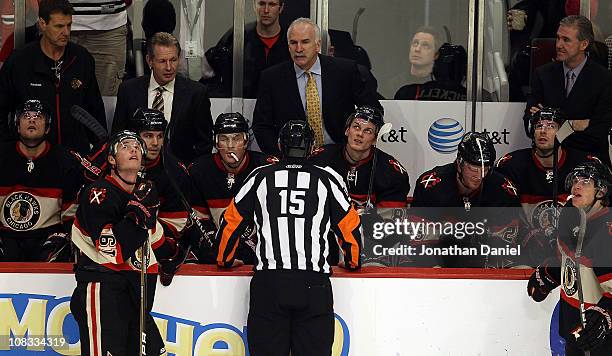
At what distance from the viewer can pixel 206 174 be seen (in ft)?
20.3

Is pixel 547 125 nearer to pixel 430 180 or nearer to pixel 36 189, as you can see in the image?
pixel 430 180

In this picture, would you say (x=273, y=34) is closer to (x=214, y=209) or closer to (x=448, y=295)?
(x=214, y=209)

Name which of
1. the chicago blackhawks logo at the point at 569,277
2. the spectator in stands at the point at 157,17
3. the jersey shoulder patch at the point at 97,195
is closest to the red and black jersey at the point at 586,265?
the chicago blackhawks logo at the point at 569,277

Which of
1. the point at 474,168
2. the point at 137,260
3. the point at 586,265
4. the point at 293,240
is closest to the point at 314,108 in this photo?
the point at 474,168

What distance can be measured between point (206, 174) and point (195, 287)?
82cm

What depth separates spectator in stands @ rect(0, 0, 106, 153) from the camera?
6.59 meters

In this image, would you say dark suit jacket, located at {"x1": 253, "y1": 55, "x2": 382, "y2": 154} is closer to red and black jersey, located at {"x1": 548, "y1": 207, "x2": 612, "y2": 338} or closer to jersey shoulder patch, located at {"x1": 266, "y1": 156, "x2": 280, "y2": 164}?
jersey shoulder patch, located at {"x1": 266, "y1": 156, "x2": 280, "y2": 164}

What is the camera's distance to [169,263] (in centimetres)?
548

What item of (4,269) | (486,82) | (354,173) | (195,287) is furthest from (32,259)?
(486,82)

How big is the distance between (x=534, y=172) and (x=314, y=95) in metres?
1.14

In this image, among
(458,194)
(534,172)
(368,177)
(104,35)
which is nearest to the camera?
(458,194)

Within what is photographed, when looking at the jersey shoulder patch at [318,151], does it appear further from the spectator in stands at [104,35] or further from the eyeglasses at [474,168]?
the spectator in stands at [104,35]

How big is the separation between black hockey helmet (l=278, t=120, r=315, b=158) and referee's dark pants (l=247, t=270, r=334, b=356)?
1.58 ft

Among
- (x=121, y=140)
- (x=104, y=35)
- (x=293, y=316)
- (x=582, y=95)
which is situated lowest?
(x=293, y=316)
